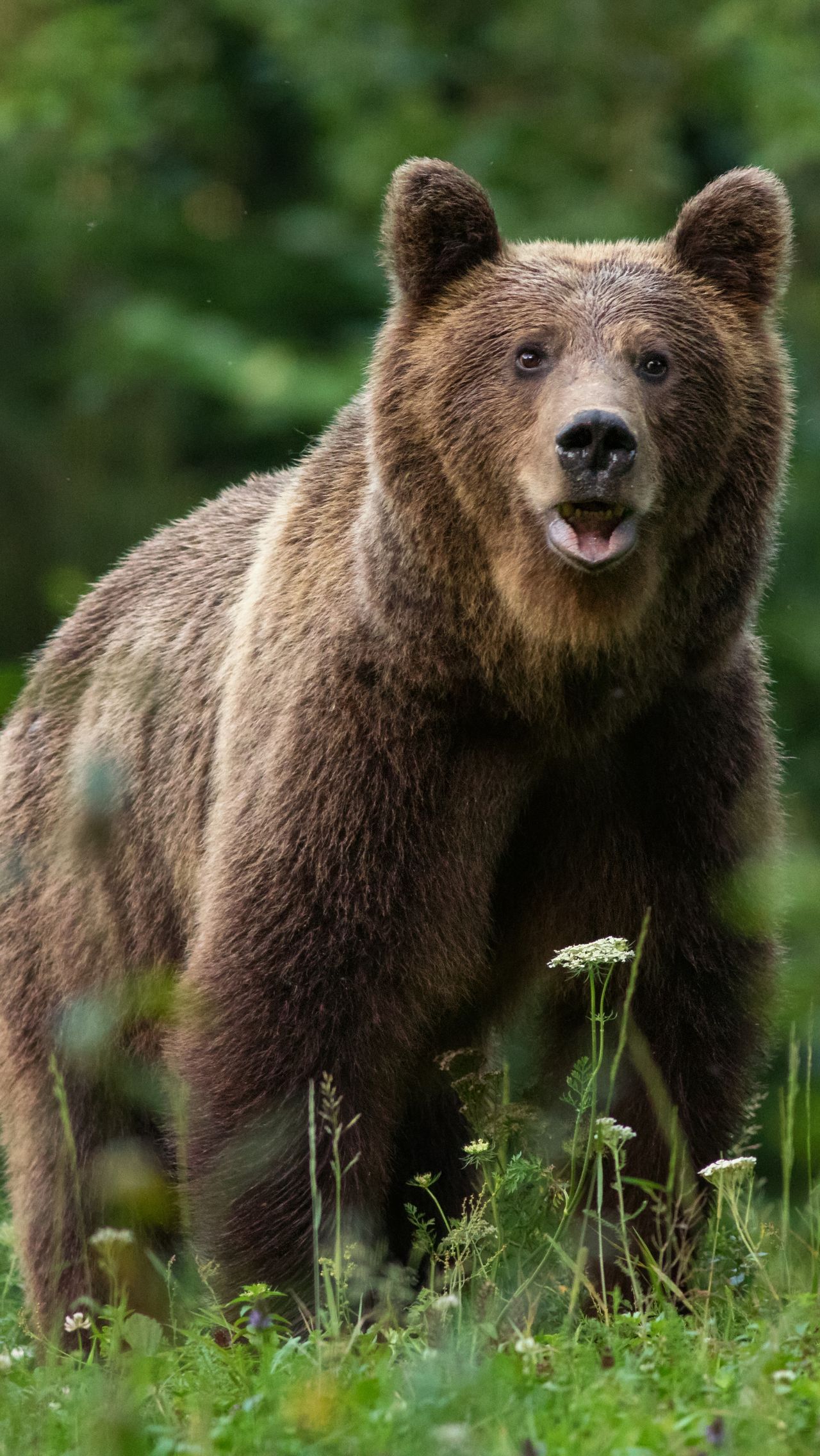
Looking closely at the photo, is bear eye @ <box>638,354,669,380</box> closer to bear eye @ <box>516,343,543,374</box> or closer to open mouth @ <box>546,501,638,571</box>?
bear eye @ <box>516,343,543,374</box>

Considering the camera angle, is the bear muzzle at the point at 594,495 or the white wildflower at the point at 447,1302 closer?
the white wildflower at the point at 447,1302

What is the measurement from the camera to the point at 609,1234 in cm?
498

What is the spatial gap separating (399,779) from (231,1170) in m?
0.98

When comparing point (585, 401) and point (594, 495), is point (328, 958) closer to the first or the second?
point (594, 495)

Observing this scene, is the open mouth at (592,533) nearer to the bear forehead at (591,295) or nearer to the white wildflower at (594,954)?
the bear forehead at (591,295)

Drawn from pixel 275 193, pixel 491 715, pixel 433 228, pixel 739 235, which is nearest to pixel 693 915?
pixel 491 715

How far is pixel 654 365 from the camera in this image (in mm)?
4734

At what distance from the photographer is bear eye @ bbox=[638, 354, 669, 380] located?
473 centimetres

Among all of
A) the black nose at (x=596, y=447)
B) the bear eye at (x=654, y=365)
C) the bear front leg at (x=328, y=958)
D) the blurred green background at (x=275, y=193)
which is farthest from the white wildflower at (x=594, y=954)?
the blurred green background at (x=275, y=193)

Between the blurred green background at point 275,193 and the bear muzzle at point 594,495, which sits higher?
the blurred green background at point 275,193

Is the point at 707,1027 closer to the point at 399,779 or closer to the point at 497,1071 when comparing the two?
the point at 497,1071

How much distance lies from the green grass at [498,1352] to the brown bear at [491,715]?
6.7 inches

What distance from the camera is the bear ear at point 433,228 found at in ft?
16.0

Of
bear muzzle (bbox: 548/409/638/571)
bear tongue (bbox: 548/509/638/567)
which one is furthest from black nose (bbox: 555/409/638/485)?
bear tongue (bbox: 548/509/638/567)
